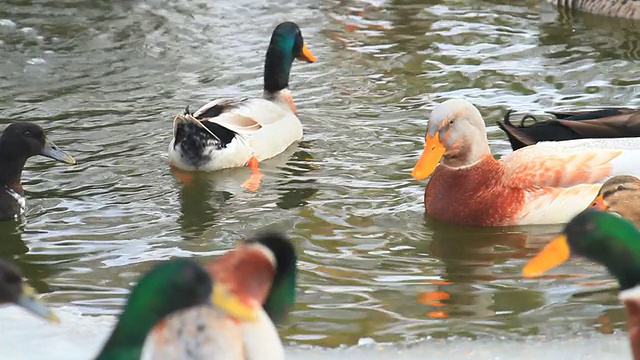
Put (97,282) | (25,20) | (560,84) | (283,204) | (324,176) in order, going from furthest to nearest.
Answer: (25,20) → (560,84) → (324,176) → (283,204) → (97,282)

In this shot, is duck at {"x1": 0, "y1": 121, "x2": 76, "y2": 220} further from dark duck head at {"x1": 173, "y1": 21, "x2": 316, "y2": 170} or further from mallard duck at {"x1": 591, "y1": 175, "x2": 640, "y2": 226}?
mallard duck at {"x1": 591, "y1": 175, "x2": 640, "y2": 226}

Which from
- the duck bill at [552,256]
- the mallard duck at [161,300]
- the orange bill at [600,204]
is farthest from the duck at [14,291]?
the orange bill at [600,204]

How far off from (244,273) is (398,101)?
6.38 meters

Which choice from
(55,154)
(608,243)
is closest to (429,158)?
(55,154)

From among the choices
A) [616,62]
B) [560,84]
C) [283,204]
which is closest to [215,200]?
[283,204]

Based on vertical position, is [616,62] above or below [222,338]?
below

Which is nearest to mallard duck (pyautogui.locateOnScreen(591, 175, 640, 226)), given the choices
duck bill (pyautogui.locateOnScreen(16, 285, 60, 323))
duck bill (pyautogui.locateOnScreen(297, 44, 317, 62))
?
duck bill (pyautogui.locateOnScreen(16, 285, 60, 323))

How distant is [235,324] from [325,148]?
5.48 m

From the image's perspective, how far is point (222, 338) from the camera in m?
3.49

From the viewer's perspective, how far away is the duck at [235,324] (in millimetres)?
3488

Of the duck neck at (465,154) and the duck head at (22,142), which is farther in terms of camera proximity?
the duck head at (22,142)

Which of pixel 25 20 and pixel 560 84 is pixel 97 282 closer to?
pixel 560 84

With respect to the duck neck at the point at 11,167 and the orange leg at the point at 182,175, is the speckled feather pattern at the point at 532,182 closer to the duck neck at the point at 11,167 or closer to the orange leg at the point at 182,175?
the orange leg at the point at 182,175

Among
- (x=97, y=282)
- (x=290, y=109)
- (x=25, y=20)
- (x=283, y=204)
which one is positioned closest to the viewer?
(x=97, y=282)
